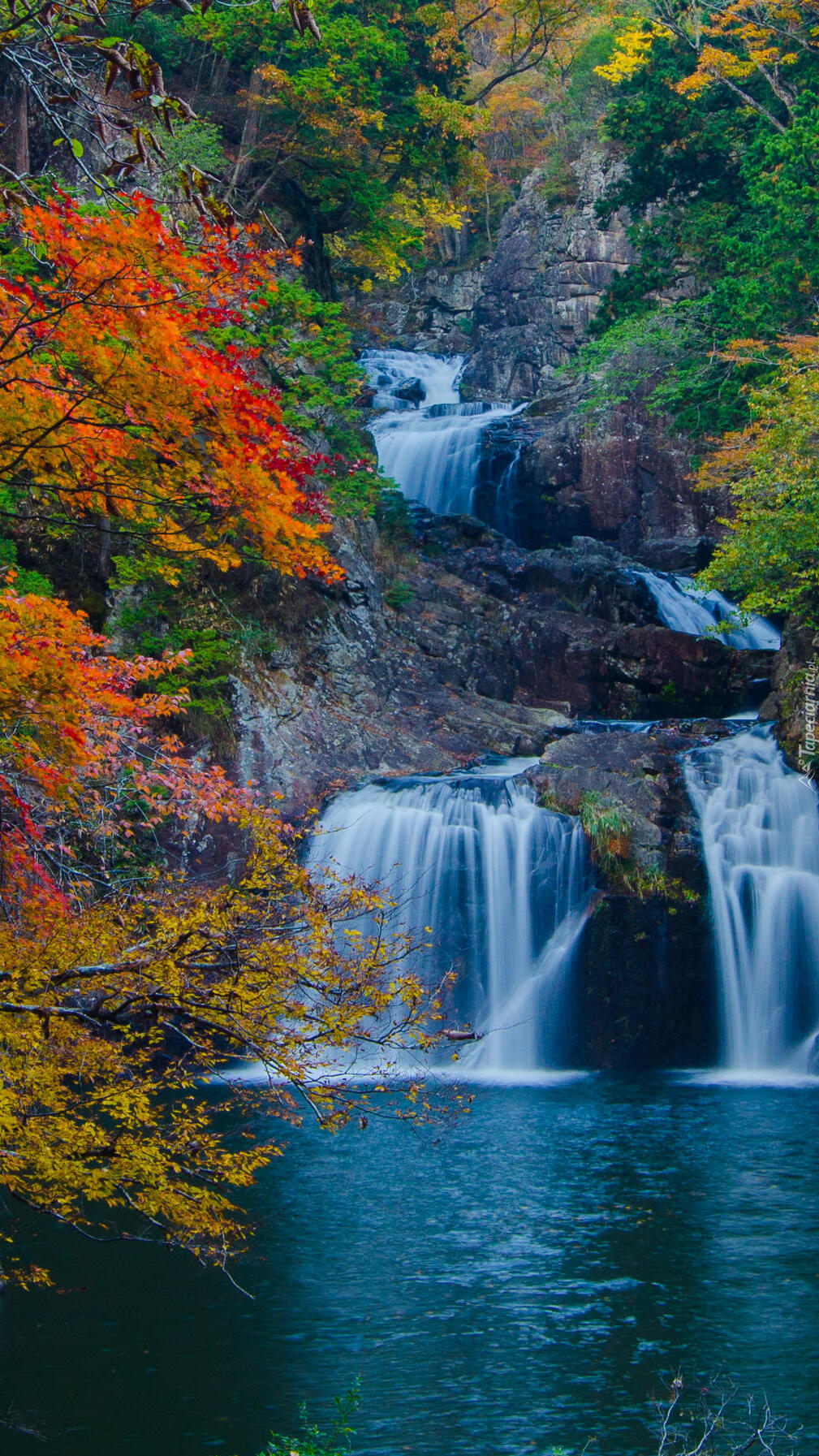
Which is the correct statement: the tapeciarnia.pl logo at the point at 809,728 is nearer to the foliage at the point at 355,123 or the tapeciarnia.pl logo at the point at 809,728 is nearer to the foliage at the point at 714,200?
the foliage at the point at 714,200

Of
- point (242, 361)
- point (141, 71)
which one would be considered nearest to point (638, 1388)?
point (141, 71)

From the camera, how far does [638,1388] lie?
19.9ft

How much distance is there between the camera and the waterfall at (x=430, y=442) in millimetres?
26641

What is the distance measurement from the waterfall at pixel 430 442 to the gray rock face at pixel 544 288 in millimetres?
2970

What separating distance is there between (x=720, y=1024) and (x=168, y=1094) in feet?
23.8

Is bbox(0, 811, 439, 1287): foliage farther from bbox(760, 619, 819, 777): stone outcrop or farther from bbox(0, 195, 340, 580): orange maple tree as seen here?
bbox(760, 619, 819, 777): stone outcrop

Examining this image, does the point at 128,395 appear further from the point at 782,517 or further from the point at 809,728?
the point at 809,728

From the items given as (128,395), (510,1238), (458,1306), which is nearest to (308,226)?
(128,395)

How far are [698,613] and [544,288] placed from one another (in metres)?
16.8

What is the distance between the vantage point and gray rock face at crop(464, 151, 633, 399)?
33000 millimetres

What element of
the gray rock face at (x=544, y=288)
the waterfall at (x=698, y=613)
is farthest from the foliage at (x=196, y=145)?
the gray rock face at (x=544, y=288)

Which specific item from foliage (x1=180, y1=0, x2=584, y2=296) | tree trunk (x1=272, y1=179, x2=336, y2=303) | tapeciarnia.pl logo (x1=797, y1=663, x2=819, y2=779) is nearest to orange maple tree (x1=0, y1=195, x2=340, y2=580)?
tapeciarnia.pl logo (x1=797, y1=663, x2=819, y2=779)

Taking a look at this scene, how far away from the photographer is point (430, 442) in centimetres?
2777

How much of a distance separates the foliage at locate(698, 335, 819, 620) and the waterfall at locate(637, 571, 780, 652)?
3.64m
